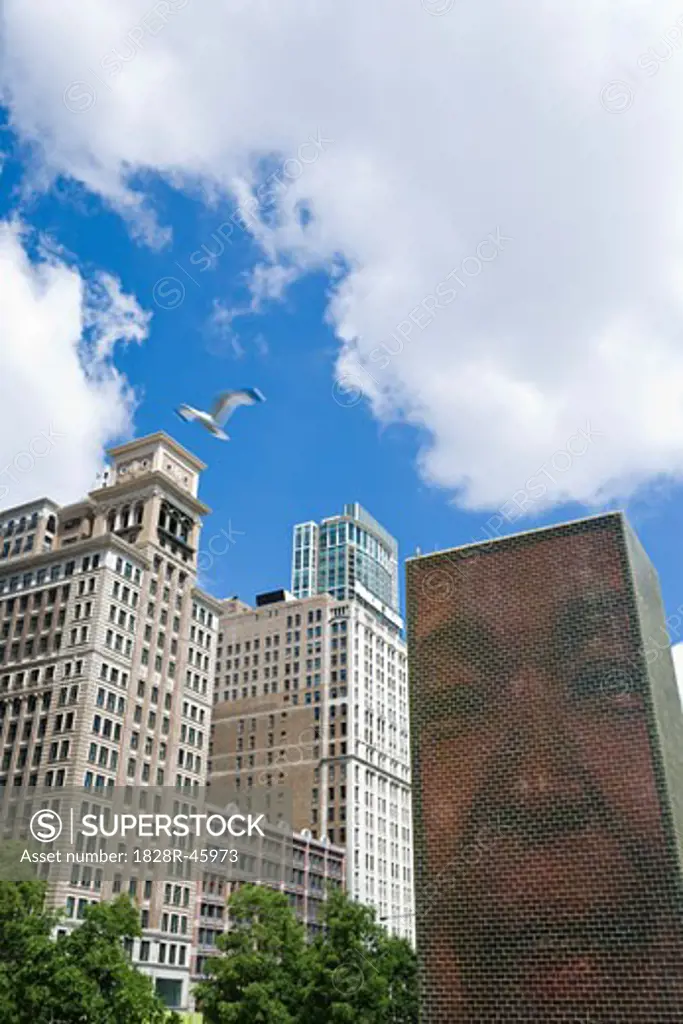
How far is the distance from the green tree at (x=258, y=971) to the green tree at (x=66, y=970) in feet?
11.7

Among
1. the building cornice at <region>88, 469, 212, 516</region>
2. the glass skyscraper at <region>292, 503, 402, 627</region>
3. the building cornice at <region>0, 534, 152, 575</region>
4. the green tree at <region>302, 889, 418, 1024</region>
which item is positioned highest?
the glass skyscraper at <region>292, 503, 402, 627</region>

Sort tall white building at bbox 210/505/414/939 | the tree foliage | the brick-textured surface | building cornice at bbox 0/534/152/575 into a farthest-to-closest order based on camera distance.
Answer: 1. tall white building at bbox 210/505/414/939
2. building cornice at bbox 0/534/152/575
3. the tree foliage
4. the brick-textured surface

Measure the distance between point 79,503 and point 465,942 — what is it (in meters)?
85.6

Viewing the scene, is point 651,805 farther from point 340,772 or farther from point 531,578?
point 340,772

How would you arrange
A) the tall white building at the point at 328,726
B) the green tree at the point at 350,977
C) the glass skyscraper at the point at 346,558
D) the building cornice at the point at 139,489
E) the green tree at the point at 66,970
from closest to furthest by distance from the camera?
the green tree at the point at 66,970 < the green tree at the point at 350,977 < the building cornice at the point at 139,489 < the tall white building at the point at 328,726 < the glass skyscraper at the point at 346,558

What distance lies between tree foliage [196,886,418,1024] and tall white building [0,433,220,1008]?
3098cm

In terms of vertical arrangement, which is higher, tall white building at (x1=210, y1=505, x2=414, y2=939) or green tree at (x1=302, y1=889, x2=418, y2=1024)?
tall white building at (x1=210, y1=505, x2=414, y2=939)

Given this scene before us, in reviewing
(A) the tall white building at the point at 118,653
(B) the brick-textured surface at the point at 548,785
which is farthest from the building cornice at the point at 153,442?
(B) the brick-textured surface at the point at 548,785

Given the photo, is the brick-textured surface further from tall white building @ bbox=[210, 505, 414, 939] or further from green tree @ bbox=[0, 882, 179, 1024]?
tall white building @ bbox=[210, 505, 414, 939]

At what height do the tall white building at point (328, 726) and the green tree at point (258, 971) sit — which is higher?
the tall white building at point (328, 726)

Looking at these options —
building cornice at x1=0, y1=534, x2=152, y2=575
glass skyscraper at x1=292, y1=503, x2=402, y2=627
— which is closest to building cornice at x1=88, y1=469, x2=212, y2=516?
building cornice at x1=0, y1=534, x2=152, y2=575

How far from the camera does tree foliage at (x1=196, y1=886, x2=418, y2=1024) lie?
1646 inches

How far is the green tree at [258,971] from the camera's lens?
42.4m

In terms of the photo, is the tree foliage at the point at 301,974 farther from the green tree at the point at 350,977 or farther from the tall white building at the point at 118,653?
the tall white building at the point at 118,653
